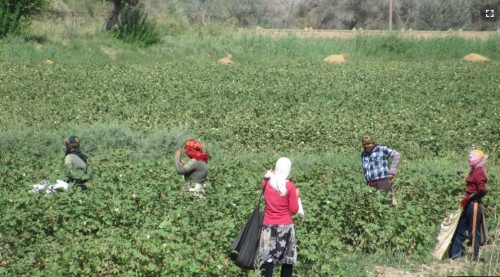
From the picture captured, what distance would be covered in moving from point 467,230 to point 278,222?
8.58 ft

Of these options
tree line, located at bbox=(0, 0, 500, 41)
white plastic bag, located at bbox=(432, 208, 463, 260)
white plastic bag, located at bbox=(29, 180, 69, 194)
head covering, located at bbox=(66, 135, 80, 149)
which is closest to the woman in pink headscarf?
white plastic bag, located at bbox=(432, 208, 463, 260)

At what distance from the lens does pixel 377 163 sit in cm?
1038

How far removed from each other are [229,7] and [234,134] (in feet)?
180

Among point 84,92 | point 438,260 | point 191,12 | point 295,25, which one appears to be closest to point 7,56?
point 84,92

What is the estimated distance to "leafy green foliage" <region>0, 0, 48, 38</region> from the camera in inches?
1326

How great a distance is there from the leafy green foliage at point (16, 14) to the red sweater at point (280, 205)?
2812cm

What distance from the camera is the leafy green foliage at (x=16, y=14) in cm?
3369

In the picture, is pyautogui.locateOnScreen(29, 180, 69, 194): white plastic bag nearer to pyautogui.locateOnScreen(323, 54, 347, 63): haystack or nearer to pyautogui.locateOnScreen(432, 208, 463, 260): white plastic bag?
pyautogui.locateOnScreen(432, 208, 463, 260): white plastic bag

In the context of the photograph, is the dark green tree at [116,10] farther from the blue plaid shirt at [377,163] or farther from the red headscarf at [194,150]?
the blue plaid shirt at [377,163]

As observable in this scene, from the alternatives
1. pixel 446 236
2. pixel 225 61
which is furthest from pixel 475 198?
pixel 225 61

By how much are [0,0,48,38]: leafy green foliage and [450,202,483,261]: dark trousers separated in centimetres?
2759

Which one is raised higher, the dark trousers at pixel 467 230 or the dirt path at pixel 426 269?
the dark trousers at pixel 467 230

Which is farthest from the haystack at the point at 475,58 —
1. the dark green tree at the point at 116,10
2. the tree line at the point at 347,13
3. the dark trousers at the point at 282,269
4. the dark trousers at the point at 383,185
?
the dark trousers at the point at 282,269

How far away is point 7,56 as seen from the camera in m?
30.8
